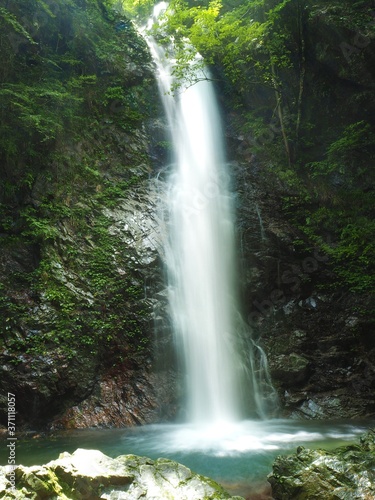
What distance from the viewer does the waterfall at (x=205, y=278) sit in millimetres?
7801

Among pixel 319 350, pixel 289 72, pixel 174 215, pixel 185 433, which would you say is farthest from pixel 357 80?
pixel 185 433

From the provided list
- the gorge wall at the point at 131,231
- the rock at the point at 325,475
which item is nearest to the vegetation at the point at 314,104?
the gorge wall at the point at 131,231

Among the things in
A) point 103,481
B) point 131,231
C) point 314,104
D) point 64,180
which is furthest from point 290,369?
point 314,104

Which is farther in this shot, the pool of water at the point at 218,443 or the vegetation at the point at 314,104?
the vegetation at the point at 314,104

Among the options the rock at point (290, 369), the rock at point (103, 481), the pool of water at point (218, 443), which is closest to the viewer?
the rock at point (103, 481)

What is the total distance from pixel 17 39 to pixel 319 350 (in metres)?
10.5

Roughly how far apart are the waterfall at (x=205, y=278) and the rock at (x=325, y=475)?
332cm

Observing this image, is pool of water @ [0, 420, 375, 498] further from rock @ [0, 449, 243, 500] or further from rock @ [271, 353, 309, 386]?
rock @ [271, 353, 309, 386]

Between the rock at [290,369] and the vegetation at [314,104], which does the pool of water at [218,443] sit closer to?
the rock at [290,369]

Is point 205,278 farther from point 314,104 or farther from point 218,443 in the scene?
point 314,104

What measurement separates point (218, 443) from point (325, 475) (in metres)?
2.39

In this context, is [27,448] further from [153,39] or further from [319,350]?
[153,39]

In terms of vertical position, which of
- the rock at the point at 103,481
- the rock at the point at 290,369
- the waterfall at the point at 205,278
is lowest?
the rock at the point at 103,481

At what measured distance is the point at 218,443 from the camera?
19.6 ft
